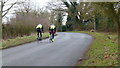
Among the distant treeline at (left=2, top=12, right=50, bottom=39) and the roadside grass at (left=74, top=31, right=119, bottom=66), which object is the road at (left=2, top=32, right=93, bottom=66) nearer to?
the roadside grass at (left=74, top=31, right=119, bottom=66)

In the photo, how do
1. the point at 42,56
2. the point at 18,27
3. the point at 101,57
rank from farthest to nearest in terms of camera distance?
the point at 18,27 → the point at 42,56 → the point at 101,57

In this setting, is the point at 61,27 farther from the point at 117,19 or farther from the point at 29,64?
the point at 29,64

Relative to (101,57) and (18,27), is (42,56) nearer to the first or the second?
(101,57)

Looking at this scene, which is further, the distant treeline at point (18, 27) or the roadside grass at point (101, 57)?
the distant treeline at point (18, 27)

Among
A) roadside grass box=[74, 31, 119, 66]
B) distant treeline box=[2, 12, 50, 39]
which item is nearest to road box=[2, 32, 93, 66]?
roadside grass box=[74, 31, 119, 66]

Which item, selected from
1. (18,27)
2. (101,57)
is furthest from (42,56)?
(18,27)

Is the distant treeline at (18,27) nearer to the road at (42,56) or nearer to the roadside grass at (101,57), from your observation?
the road at (42,56)

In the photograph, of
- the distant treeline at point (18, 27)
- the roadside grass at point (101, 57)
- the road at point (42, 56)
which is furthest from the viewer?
the distant treeline at point (18, 27)

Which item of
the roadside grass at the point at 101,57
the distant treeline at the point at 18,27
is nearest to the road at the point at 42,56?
the roadside grass at the point at 101,57

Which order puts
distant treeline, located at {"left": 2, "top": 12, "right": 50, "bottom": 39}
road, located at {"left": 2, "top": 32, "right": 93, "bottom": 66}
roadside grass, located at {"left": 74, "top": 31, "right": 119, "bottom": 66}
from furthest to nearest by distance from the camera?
1. distant treeline, located at {"left": 2, "top": 12, "right": 50, "bottom": 39}
2. road, located at {"left": 2, "top": 32, "right": 93, "bottom": 66}
3. roadside grass, located at {"left": 74, "top": 31, "right": 119, "bottom": 66}

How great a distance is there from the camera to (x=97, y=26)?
40812 millimetres

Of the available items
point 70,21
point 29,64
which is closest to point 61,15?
point 70,21

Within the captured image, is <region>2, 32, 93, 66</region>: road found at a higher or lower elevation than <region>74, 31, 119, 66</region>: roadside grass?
lower

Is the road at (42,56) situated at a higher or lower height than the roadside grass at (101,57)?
lower
